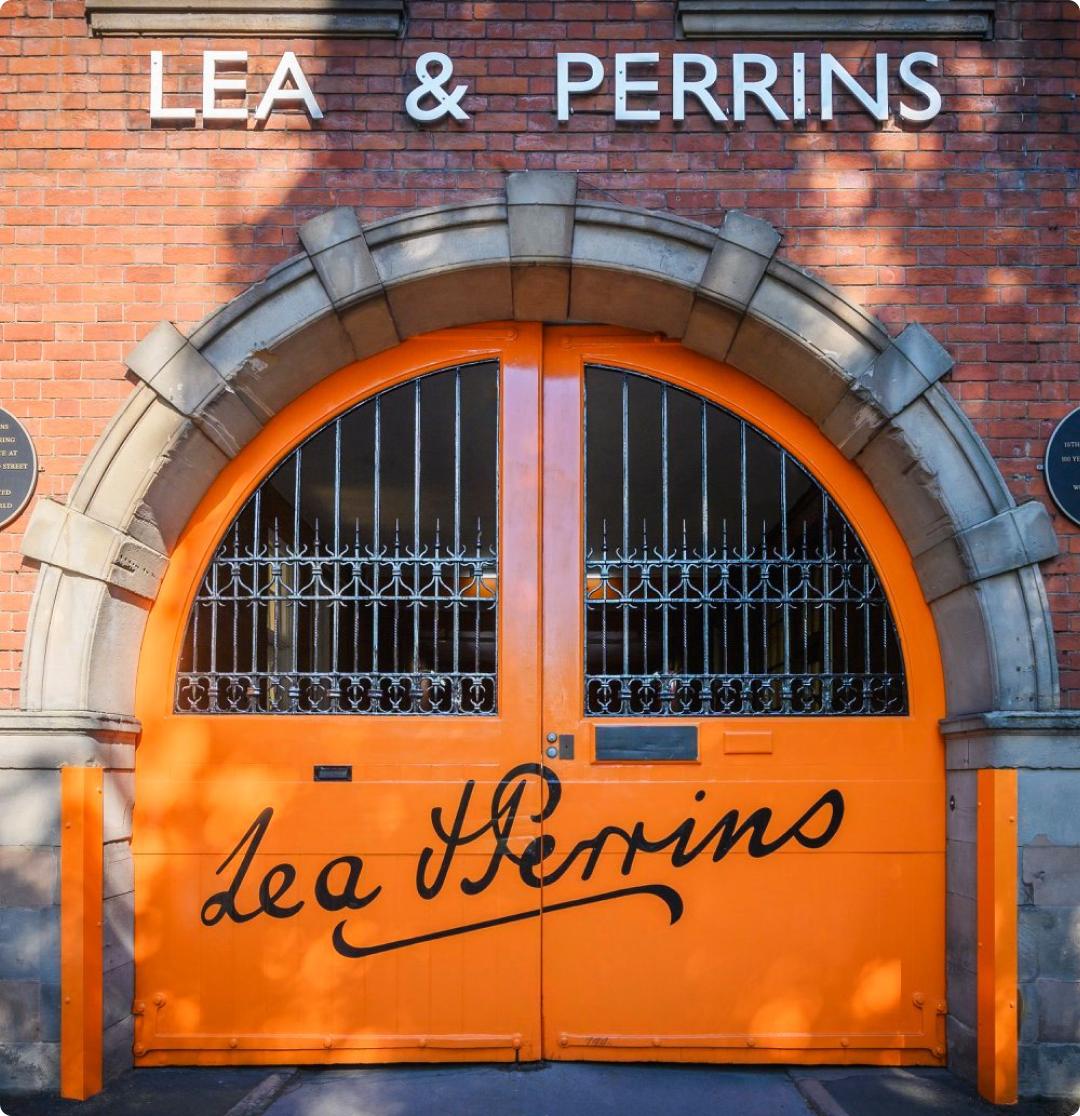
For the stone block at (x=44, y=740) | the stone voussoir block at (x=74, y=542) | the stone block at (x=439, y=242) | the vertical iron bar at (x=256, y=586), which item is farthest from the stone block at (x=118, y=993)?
the stone block at (x=439, y=242)

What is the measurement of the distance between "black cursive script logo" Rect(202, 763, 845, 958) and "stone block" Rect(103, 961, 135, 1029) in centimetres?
36

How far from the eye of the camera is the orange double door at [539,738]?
4758mm

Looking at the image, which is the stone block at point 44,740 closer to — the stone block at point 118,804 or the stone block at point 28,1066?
the stone block at point 118,804

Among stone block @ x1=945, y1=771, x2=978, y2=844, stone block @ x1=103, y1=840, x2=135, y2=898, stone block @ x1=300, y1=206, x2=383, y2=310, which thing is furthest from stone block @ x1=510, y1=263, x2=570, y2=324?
stone block @ x1=103, y1=840, x2=135, y2=898

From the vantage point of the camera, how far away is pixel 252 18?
188 inches

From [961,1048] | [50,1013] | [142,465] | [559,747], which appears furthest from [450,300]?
[961,1048]

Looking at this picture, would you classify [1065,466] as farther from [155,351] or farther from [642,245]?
[155,351]

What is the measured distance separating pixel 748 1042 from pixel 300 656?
8.24 ft

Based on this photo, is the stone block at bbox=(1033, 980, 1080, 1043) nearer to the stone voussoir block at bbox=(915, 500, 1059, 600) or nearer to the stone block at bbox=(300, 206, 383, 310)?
the stone voussoir block at bbox=(915, 500, 1059, 600)

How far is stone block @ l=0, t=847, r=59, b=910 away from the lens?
440cm

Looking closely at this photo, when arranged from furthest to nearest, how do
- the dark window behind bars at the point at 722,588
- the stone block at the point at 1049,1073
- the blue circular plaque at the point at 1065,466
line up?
1. the dark window behind bars at the point at 722,588
2. the blue circular plaque at the point at 1065,466
3. the stone block at the point at 1049,1073

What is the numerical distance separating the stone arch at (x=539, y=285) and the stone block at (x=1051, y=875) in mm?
583

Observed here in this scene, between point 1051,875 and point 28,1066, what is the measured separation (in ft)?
13.3

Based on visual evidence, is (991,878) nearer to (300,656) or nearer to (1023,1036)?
(1023,1036)
